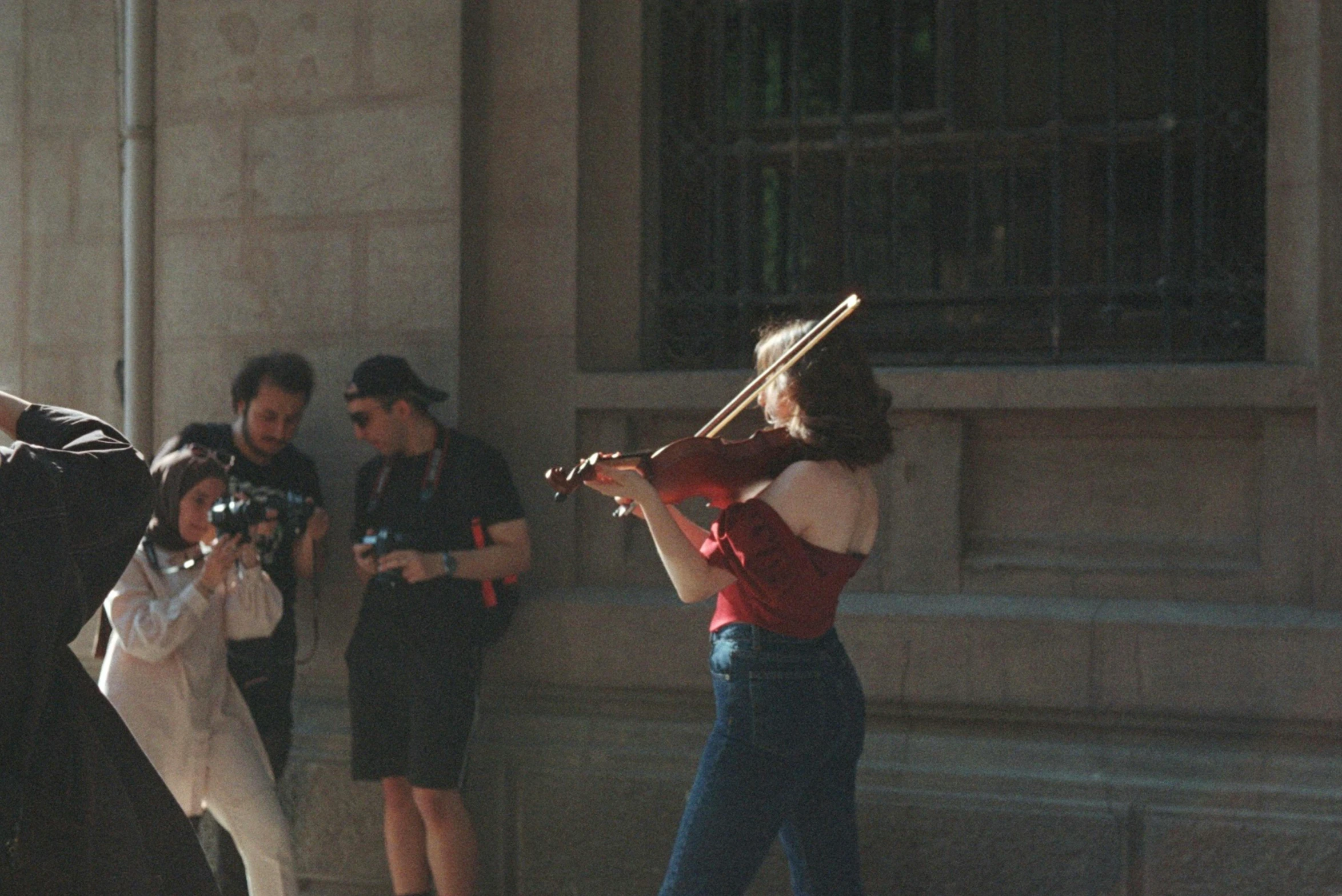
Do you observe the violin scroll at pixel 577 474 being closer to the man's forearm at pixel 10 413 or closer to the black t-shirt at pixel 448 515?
the man's forearm at pixel 10 413

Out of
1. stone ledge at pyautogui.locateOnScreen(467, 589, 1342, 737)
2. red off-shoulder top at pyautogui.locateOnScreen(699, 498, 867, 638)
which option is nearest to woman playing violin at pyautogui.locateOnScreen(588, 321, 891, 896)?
red off-shoulder top at pyautogui.locateOnScreen(699, 498, 867, 638)

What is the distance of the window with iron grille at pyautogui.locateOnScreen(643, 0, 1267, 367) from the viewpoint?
525 centimetres

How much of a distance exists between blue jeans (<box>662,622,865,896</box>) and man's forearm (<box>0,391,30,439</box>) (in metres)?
1.61

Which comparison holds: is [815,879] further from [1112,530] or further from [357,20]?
[357,20]

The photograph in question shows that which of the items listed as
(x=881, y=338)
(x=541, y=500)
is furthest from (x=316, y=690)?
(x=881, y=338)

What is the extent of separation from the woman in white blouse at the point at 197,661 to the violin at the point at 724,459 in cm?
143

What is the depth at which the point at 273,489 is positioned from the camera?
Answer: 5.32 m

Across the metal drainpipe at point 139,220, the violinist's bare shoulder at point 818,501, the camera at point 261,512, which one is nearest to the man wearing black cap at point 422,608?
the camera at point 261,512

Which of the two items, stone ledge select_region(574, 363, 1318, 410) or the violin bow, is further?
stone ledge select_region(574, 363, 1318, 410)

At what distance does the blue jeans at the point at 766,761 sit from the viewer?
12.2 ft

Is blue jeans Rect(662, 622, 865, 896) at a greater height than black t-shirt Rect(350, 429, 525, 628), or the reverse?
black t-shirt Rect(350, 429, 525, 628)

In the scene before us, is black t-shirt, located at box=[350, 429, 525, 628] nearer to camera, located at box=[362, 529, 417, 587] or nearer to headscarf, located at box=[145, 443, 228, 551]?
camera, located at box=[362, 529, 417, 587]

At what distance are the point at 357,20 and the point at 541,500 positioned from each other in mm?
1804

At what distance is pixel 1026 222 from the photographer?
5.46 m
